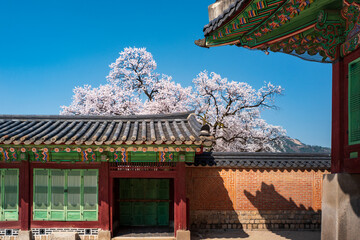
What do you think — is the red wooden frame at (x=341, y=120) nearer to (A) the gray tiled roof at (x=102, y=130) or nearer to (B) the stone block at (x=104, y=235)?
(A) the gray tiled roof at (x=102, y=130)

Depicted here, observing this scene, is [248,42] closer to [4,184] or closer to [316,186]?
[316,186]

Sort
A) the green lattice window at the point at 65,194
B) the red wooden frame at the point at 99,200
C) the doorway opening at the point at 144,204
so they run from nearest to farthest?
the red wooden frame at the point at 99,200 → the green lattice window at the point at 65,194 → the doorway opening at the point at 144,204

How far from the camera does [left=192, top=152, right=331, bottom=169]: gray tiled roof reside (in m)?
11.1

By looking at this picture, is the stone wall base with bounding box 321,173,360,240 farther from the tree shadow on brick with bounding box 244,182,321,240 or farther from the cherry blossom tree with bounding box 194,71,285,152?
the cherry blossom tree with bounding box 194,71,285,152

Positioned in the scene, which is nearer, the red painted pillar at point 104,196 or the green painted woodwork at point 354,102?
the green painted woodwork at point 354,102

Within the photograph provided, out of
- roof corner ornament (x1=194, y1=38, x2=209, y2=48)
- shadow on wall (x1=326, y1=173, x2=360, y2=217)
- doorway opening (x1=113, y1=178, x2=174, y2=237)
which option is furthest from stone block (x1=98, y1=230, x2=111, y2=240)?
shadow on wall (x1=326, y1=173, x2=360, y2=217)

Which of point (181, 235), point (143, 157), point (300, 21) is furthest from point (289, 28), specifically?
point (181, 235)

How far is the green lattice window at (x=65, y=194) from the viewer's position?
9.49 meters

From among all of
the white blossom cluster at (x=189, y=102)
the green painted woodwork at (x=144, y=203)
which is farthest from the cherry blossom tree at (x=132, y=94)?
the green painted woodwork at (x=144, y=203)

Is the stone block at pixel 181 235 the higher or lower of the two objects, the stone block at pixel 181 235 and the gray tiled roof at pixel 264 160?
the lower

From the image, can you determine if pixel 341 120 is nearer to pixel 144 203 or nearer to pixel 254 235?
pixel 254 235

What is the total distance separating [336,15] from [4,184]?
382 inches

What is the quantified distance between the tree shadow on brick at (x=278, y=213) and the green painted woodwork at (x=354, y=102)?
21.4 feet

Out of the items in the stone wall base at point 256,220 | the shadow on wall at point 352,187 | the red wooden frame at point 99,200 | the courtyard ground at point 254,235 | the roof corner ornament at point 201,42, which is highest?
the roof corner ornament at point 201,42
